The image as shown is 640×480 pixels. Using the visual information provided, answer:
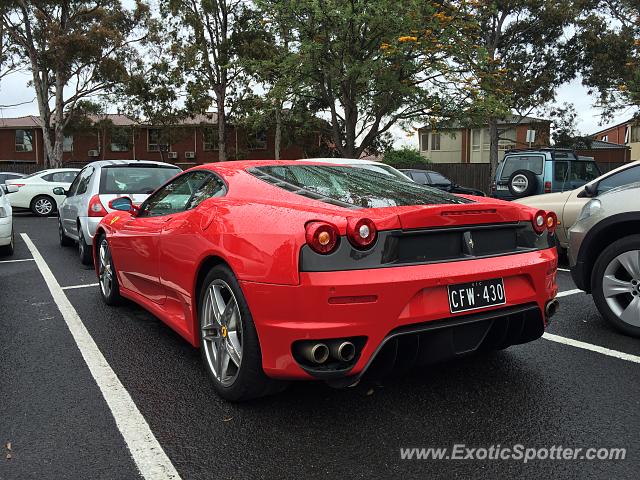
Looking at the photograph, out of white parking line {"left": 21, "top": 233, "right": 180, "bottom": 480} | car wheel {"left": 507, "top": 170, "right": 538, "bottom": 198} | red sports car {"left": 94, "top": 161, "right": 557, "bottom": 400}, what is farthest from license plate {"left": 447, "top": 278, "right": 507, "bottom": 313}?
car wheel {"left": 507, "top": 170, "right": 538, "bottom": 198}

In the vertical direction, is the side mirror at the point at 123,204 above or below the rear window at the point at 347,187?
below

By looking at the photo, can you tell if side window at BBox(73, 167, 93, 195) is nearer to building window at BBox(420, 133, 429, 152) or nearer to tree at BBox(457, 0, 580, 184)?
tree at BBox(457, 0, 580, 184)

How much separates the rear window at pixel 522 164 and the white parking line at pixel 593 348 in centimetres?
888

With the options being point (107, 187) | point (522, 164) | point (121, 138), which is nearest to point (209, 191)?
point (107, 187)

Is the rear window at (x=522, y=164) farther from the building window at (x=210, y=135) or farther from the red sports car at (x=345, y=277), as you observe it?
the building window at (x=210, y=135)

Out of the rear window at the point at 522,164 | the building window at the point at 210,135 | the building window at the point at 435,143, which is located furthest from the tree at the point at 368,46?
the building window at the point at 435,143

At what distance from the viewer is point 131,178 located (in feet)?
25.4

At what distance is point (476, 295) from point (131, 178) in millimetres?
6106

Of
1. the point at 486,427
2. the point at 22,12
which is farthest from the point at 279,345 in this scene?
the point at 22,12

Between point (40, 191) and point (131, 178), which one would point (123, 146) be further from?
point (131, 178)

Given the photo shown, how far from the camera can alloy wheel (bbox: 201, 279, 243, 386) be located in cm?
303

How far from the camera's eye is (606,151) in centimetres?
4325

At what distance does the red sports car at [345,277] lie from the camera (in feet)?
8.53

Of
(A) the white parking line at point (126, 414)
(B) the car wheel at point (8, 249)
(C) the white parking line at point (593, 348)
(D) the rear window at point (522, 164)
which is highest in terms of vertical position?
(D) the rear window at point (522, 164)
